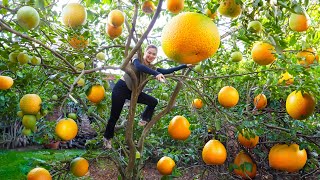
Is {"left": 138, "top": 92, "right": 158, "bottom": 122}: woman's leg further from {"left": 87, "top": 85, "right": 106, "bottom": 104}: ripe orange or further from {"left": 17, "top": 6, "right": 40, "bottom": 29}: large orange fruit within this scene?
{"left": 17, "top": 6, "right": 40, "bottom": 29}: large orange fruit

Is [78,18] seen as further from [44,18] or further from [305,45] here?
[305,45]

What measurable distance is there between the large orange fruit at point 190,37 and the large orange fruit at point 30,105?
1112 millimetres

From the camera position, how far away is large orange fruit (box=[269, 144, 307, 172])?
230cm

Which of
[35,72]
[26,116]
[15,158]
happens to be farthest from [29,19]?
[15,158]

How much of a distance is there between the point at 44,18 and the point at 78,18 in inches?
25.1

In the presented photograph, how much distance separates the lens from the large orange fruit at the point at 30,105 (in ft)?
5.82

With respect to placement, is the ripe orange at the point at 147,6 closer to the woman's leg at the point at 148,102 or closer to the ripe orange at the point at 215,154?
the woman's leg at the point at 148,102

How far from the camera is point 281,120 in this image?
3.09 m

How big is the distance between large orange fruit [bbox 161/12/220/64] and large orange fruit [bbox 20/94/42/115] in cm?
111

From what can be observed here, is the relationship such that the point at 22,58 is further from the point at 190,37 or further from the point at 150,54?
the point at 190,37

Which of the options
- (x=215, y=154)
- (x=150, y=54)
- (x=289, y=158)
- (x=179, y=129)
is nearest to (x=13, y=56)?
(x=150, y=54)

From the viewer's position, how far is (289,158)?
2.31 meters

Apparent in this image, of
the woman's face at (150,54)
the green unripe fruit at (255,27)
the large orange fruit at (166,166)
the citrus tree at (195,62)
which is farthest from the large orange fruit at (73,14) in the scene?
the large orange fruit at (166,166)

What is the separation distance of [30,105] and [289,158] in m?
2.01
